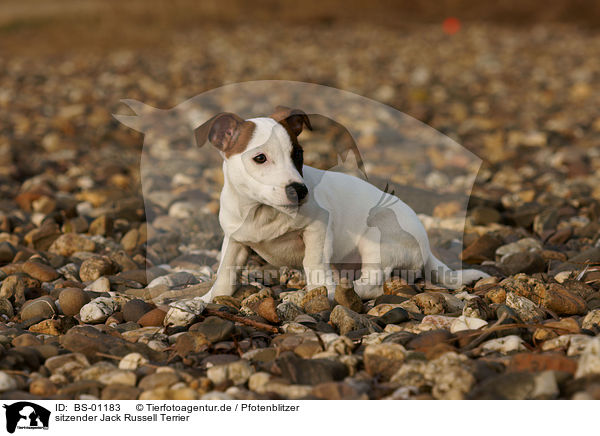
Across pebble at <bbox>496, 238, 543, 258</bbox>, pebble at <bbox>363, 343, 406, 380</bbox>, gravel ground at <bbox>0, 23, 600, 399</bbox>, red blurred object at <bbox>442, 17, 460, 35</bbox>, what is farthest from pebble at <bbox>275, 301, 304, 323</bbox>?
red blurred object at <bbox>442, 17, 460, 35</bbox>

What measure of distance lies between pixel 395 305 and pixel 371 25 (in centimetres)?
1841

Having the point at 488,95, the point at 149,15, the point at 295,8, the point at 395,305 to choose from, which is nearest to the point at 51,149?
the point at 395,305

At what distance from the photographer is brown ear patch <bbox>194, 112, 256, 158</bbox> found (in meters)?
4.08

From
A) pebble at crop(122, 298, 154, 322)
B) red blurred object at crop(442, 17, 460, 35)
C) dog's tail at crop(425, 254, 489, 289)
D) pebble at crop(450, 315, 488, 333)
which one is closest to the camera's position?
pebble at crop(450, 315, 488, 333)

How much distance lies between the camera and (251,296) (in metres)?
4.52

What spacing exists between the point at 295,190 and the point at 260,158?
285 mm

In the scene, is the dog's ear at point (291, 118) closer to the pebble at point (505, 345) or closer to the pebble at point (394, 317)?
the pebble at point (394, 317)

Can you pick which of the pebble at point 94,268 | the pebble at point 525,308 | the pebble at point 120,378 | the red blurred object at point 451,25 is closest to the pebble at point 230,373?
the pebble at point 120,378

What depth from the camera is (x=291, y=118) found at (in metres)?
4.20

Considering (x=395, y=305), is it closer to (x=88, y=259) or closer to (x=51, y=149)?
(x=88, y=259)

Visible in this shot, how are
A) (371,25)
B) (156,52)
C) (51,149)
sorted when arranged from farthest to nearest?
(371,25)
(156,52)
(51,149)

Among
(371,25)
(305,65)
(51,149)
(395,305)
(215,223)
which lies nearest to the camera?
(395,305)
